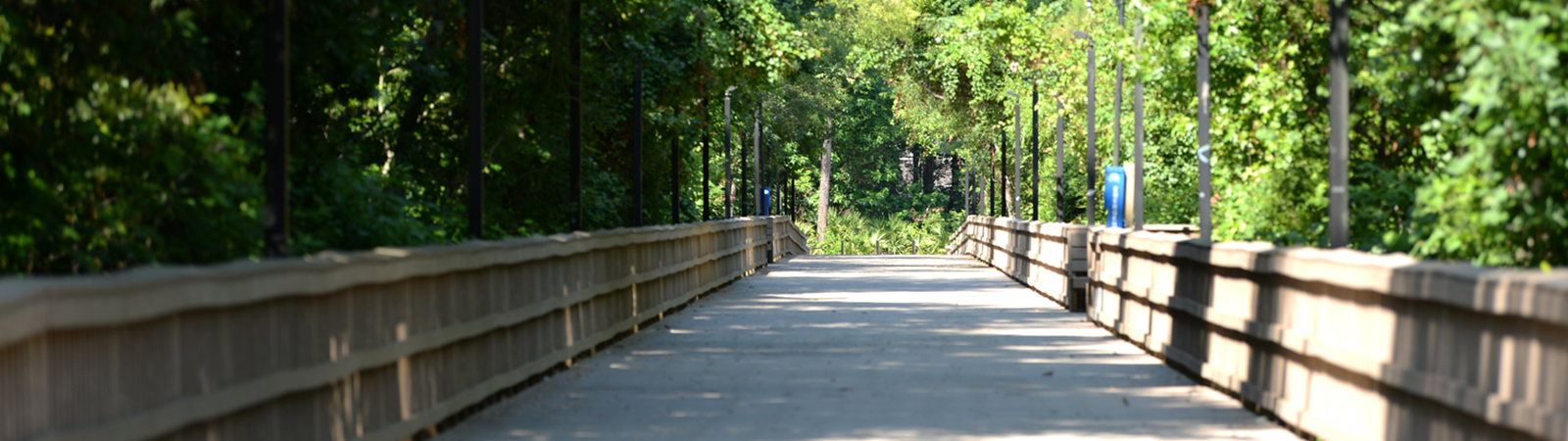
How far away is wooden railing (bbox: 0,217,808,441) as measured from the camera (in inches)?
237

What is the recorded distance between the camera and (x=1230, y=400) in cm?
1308

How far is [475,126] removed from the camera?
1669 cm

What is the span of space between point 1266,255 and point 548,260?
5951 millimetres

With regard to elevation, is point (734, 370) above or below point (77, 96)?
below

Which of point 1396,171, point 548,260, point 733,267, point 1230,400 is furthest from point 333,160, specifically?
point 733,267

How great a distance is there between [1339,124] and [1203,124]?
24.5 feet

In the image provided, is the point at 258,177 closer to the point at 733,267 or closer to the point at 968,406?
the point at 968,406

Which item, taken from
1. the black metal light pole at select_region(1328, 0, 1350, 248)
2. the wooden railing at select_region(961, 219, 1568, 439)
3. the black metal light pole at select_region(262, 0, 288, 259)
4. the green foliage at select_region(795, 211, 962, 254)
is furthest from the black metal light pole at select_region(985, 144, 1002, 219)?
the black metal light pole at select_region(262, 0, 288, 259)

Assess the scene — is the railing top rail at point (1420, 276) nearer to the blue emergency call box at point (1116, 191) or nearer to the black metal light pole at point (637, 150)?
the black metal light pole at point (637, 150)

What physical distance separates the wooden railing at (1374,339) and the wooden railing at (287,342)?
16.9ft

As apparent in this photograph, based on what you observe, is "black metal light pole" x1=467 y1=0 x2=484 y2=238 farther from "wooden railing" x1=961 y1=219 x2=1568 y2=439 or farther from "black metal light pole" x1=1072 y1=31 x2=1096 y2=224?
"black metal light pole" x1=1072 y1=31 x2=1096 y2=224

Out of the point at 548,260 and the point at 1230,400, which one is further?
the point at 548,260

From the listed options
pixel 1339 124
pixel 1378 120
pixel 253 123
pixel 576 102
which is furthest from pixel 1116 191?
pixel 253 123

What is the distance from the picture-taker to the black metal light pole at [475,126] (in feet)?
54.5
